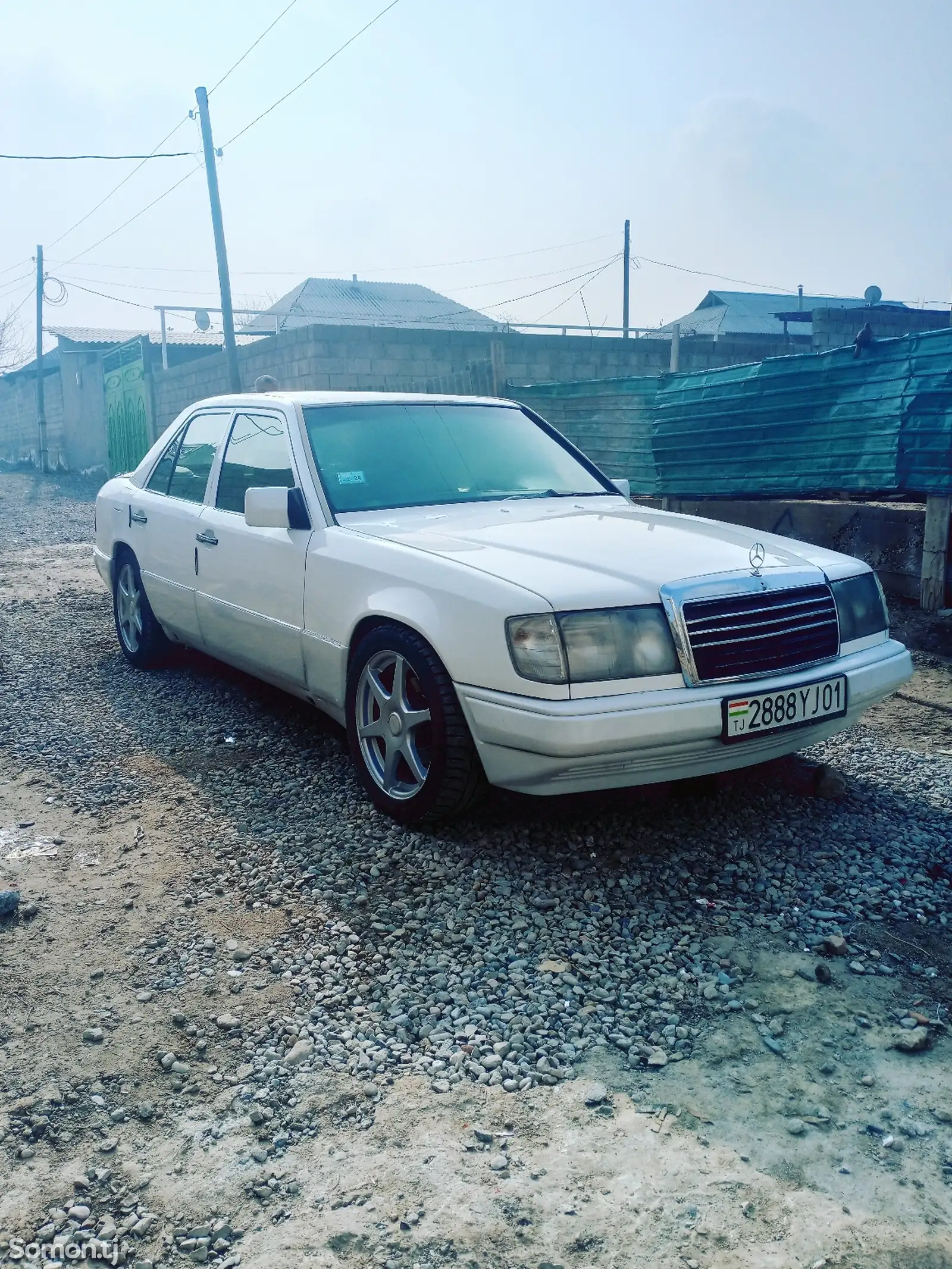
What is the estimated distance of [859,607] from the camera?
3674mm

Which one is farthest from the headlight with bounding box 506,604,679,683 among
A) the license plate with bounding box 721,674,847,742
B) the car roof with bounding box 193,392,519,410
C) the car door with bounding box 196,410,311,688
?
the car roof with bounding box 193,392,519,410

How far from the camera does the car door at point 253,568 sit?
164 inches

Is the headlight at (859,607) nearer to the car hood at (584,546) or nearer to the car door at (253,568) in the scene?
the car hood at (584,546)

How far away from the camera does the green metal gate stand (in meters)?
22.0

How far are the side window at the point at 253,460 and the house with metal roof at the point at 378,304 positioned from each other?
2806cm

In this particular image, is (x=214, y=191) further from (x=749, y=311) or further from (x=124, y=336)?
(x=749, y=311)

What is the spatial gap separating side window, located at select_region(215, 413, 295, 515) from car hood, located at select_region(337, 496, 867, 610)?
1.84 ft

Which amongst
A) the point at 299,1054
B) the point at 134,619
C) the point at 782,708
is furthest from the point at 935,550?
the point at 299,1054

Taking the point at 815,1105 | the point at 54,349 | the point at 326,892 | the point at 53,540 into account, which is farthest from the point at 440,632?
the point at 54,349

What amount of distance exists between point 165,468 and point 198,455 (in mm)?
466

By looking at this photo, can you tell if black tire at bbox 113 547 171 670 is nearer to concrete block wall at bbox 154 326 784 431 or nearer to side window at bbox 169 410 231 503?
side window at bbox 169 410 231 503

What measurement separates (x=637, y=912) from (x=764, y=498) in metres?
5.39

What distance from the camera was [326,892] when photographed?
319cm

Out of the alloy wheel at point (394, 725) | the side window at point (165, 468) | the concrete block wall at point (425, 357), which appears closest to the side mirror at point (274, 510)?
the alloy wheel at point (394, 725)
